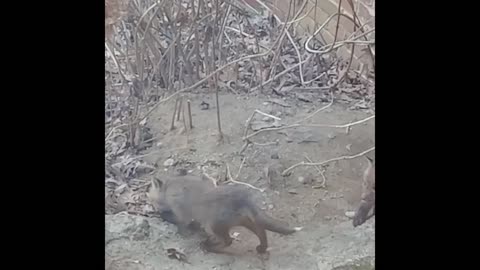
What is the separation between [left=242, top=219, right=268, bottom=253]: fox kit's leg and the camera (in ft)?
7.48

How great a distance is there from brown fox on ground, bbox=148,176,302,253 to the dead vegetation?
0.09 metres

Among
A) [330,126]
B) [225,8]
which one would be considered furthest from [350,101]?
[225,8]

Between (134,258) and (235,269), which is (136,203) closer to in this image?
(134,258)

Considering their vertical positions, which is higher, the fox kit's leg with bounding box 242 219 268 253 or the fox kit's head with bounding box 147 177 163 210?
the fox kit's head with bounding box 147 177 163 210

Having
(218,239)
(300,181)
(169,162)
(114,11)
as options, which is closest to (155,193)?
(169,162)

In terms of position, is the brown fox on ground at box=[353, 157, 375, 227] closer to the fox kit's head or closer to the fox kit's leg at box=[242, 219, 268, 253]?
the fox kit's leg at box=[242, 219, 268, 253]

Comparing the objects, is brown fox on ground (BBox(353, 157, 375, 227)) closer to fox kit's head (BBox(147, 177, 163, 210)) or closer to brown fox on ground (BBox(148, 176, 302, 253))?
brown fox on ground (BBox(148, 176, 302, 253))

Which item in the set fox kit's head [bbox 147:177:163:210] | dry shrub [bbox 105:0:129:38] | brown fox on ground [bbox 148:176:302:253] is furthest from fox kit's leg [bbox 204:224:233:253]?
dry shrub [bbox 105:0:129:38]

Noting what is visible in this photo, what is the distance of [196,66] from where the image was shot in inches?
90.8

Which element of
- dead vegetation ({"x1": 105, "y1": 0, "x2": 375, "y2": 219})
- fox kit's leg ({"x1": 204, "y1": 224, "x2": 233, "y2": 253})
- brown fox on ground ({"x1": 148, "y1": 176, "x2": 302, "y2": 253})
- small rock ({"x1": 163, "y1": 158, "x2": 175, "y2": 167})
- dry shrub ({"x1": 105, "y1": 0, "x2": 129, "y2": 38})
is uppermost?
dry shrub ({"x1": 105, "y1": 0, "x2": 129, "y2": 38})

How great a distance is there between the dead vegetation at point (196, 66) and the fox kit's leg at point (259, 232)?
0.28 metres

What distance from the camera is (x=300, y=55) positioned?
228 centimetres

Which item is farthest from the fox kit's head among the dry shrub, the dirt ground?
the dry shrub

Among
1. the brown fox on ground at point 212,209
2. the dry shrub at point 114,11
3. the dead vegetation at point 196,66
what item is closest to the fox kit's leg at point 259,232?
the brown fox on ground at point 212,209
